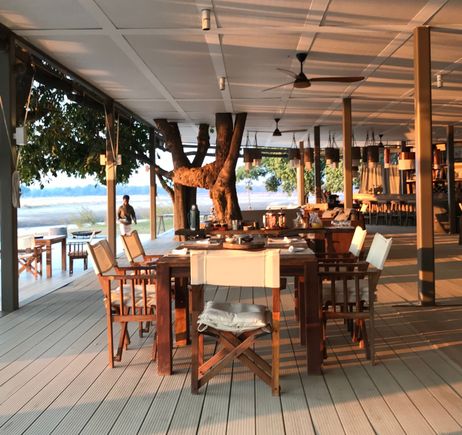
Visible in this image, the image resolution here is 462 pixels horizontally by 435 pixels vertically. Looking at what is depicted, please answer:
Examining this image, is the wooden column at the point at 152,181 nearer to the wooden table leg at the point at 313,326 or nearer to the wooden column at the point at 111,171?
the wooden column at the point at 111,171

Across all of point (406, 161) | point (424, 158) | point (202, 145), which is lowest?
point (424, 158)

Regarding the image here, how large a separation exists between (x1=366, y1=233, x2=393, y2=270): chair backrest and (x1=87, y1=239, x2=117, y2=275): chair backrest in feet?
6.73

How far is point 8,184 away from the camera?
6289mm

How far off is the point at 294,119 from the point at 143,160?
3911 mm

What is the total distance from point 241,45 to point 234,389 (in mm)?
4497

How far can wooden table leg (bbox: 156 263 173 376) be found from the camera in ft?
12.9

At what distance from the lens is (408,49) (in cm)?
714

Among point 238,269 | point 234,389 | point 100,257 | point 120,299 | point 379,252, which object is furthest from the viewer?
point 379,252

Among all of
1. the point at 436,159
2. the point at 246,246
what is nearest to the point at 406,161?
the point at 436,159

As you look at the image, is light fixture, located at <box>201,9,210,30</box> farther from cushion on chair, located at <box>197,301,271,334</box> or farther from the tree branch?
the tree branch

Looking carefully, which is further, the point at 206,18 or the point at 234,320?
the point at 206,18

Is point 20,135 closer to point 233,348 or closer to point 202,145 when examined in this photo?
point 233,348

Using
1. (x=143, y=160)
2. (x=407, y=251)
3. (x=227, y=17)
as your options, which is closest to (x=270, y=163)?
(x=143, y=160)

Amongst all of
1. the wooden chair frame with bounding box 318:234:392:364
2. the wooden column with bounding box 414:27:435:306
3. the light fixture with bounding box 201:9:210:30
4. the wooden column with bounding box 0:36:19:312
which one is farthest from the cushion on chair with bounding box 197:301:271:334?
the wooden column with bounding box 0:36:19:312
